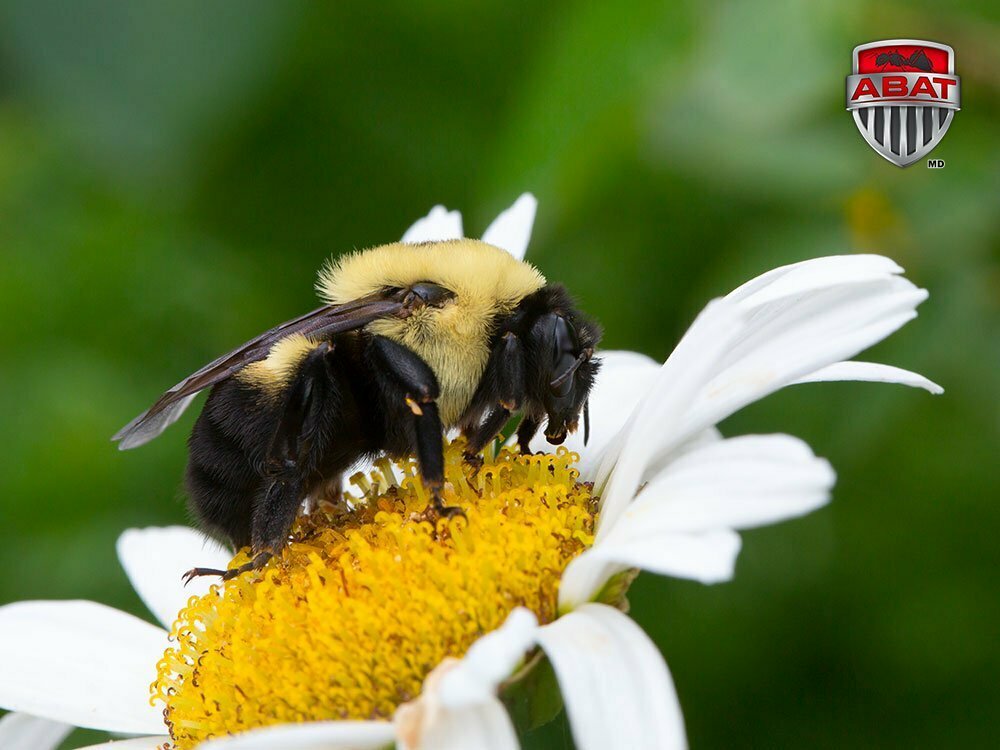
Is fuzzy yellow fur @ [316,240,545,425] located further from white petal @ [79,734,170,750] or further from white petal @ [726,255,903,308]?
white petal @ [79,734,170,750]

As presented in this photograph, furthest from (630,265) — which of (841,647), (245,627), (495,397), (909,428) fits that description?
(245,627)

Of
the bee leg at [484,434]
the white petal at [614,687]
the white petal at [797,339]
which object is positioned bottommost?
the white petal at [614,687]

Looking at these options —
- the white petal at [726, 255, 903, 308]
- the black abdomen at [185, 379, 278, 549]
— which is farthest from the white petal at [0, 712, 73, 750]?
the white petal at [726, 255, 903, 308]

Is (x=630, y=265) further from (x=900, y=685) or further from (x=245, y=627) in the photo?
(x=245, y=627)

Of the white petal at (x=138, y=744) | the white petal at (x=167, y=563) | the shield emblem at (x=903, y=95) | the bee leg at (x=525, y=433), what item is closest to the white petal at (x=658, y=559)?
the bee leg at (x=525, y=433)

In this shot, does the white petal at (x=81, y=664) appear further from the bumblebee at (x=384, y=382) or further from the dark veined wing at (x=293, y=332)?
the dark veined wing at (x=293, y=332)

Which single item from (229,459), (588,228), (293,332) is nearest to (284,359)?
(293,332)
